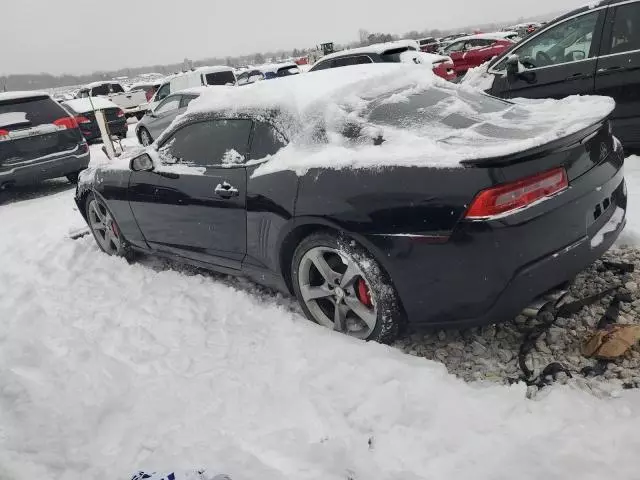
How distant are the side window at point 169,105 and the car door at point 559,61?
720 centimetres

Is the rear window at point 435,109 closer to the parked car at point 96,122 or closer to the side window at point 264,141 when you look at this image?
the side window at point 264,141

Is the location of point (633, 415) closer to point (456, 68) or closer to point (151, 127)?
point (151, 127)

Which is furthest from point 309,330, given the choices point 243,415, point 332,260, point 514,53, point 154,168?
point 514,53

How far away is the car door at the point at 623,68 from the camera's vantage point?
457cm

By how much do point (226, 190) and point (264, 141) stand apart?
406mm

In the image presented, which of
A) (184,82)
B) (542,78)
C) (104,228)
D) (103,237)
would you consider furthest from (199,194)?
(184,82)

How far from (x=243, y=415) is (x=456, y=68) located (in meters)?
14.7

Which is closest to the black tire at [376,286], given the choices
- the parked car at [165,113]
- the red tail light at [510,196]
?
the red tail light at [510,196]

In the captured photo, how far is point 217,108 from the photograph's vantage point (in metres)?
3.41

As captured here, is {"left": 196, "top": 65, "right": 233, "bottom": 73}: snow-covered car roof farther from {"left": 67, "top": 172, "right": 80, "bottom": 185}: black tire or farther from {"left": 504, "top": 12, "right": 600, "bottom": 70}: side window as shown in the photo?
{"left": 504, "top": 12, "right": 600, "bottom": 70}: side window

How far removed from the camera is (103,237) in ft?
15.8

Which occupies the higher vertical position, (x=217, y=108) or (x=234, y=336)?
(x=217, y=108)

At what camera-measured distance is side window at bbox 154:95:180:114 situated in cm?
1057

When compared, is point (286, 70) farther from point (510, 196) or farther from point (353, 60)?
point (510, 196)
